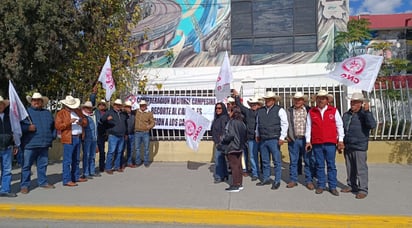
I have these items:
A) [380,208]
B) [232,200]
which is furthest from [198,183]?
[380,208]

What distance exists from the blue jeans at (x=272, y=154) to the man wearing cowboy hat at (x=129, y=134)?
3664 millimetres

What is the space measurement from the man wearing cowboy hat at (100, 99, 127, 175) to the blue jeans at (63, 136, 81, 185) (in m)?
1.18

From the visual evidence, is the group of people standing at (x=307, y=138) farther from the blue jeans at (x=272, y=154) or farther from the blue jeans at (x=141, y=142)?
the blue jeans at (x=141, y=142)

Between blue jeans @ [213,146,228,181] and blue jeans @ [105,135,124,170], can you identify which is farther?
blue jeans @ [105,135,124,170]

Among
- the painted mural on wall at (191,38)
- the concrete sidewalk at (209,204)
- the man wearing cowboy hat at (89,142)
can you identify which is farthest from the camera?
the painted mural on wall at (191,38)

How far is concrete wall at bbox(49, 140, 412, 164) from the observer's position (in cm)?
992

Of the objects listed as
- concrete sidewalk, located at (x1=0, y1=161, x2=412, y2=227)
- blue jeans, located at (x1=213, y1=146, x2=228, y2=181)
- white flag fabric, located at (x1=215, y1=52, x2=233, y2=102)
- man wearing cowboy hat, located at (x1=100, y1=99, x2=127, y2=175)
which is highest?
white flag fabric, located at (x1=215, y1=52, x2=233, y2=102)

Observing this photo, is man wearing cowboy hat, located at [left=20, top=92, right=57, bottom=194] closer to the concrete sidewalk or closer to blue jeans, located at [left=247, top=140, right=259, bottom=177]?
the concrete sidewalk

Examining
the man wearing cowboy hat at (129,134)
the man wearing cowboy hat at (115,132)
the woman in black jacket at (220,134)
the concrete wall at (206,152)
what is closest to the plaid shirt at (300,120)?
the woman in black jacket at (220,134)

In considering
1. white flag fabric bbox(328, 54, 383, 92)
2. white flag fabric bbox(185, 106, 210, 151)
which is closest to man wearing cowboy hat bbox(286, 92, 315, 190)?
white flag fabric bbox(328, 54, 383, 92)

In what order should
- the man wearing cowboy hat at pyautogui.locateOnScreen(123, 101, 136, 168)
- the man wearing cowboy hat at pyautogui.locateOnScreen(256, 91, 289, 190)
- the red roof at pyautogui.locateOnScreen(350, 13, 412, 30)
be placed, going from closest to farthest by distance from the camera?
1. the man wearing cowboy hat at pyautogui.locateOnScreen(256, 91, 289, 190)
2. the man wearing cowboy hat at pyautogui.locateOnScreen(123, 101, 136, 168)
3. the red roof at pyautogui.locateOnScreen(350, 13, 412, 30)

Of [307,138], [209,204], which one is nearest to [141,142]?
[209,204]

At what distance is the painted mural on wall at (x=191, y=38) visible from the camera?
16.4 metres

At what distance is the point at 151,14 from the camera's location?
17.0 m
